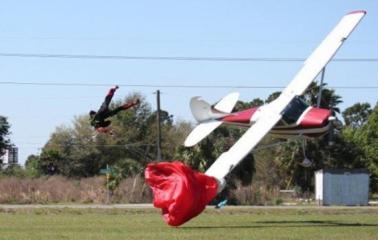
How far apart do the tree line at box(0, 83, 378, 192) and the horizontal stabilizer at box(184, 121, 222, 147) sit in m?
19.2

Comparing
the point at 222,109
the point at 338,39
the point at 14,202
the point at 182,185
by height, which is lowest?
the point at 14,202

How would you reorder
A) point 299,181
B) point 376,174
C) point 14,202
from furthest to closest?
point 376,174, point 299,181, point 14,202

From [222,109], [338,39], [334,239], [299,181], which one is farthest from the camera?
[299,181]

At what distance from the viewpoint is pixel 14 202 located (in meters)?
62.0

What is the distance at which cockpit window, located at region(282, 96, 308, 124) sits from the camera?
34062 millimetres

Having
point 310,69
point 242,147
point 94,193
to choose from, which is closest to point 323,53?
point 310,69

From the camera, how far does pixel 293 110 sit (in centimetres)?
3447

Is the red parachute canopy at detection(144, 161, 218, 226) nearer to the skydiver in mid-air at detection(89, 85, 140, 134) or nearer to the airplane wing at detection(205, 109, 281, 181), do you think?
the airplane wing at detection(205, 109, 281, 181)

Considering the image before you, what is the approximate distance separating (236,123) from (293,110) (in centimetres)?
331

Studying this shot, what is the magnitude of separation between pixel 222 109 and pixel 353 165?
39.1 meters

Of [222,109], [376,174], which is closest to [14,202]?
[222,109]

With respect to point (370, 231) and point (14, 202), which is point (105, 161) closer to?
point (14, 202)

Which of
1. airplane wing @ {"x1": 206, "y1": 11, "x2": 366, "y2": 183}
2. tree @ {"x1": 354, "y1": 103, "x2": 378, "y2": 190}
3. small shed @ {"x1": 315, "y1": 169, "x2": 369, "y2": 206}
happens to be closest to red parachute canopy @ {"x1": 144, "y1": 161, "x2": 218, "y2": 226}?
airplane wing @ {"x1": 206, "y1": 11, "x2": 366, "y2": 183}

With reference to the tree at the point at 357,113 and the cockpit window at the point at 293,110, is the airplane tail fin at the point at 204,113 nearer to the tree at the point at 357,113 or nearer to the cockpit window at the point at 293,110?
the cockpit window at the point at 293,110
